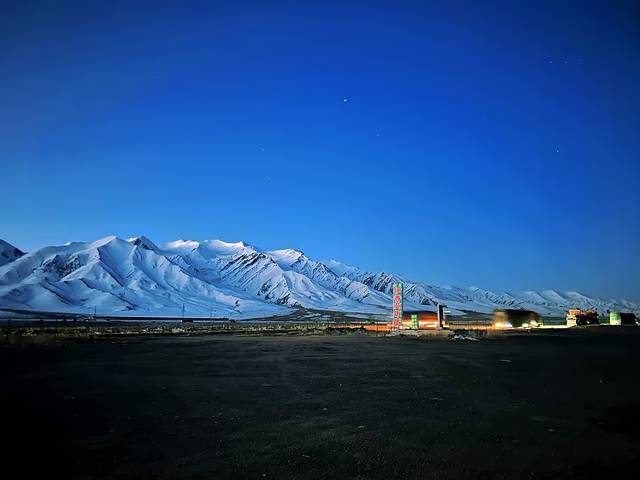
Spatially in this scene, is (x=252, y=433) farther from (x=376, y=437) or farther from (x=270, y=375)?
(x=270, y=375)

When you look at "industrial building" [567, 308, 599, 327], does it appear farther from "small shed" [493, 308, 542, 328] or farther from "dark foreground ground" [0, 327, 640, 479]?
"dark foreground ground" [0, 327, 640, 479]

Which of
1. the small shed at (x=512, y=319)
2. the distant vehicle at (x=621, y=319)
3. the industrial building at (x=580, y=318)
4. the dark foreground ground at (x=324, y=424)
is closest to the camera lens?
the dark foreground ground at (x=324, y=424)

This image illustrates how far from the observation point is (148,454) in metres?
8.62

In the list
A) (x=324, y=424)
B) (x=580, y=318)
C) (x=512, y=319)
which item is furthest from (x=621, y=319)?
(x=324, y=424)

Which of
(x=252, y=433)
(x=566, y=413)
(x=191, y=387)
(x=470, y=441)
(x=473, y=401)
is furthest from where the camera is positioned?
(x=191, y=387)

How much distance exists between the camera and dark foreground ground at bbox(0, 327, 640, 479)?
7.88 metres

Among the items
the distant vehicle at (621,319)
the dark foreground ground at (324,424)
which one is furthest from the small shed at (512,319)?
the dark foreground ground at (324,424)

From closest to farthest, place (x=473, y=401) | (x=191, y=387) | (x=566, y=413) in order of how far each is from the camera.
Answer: (x=566, y=413) < (x=473, y=401) < (x=191, y=387)

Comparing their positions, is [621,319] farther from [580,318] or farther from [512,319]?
[512,319]

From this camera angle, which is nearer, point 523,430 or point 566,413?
point 523,430

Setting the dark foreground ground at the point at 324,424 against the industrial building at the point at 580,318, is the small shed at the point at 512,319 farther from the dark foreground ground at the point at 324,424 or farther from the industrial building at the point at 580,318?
the dark foreground ground at the point at 324,424

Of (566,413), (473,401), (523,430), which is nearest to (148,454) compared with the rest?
(523,430)

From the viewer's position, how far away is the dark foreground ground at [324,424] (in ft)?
25.8

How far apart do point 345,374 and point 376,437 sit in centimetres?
1080
